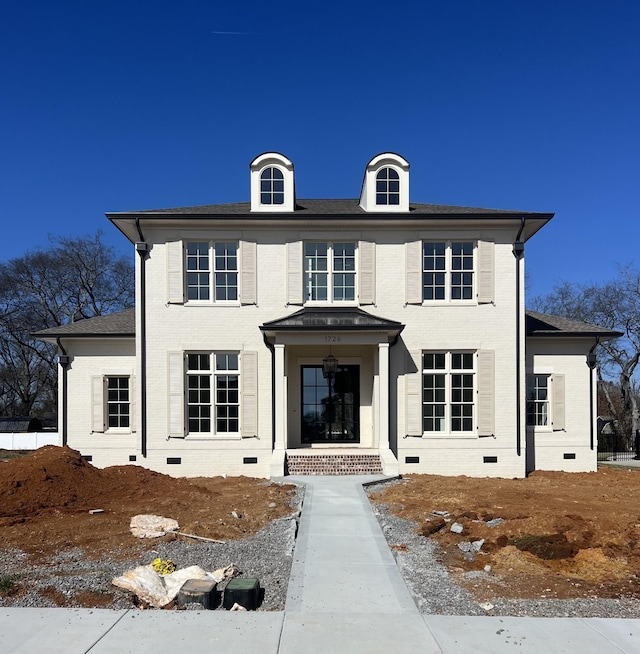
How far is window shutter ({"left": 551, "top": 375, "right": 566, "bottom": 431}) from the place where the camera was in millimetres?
16094

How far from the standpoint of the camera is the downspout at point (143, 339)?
15188 mm

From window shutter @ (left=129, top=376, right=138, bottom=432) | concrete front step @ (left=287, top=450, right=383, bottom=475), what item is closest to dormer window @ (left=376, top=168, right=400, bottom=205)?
concrete front step @ (left=287, top=450, right=383, bottom=475)

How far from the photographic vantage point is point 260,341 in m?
15.3

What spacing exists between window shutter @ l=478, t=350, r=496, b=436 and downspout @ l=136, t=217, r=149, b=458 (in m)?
10.2

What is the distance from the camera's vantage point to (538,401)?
53.5 ft

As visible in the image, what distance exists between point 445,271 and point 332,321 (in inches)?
157

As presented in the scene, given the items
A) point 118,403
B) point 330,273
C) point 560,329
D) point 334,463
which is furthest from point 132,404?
point 560,329

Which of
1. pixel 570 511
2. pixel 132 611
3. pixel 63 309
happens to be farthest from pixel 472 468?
pixel 63 309

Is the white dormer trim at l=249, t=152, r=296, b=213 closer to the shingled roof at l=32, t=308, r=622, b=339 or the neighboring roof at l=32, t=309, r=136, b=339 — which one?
the shingled roof at l=32, t=308, r=622, b=339

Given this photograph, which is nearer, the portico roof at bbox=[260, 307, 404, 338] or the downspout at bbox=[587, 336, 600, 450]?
the portico roof at bbox=[260, 307, 404, 338]

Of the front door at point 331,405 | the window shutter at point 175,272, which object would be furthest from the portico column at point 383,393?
the window shutter at point 175,272

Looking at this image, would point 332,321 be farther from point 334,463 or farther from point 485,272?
point 485,272

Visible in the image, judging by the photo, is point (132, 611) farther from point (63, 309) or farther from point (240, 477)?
point (63, 309)

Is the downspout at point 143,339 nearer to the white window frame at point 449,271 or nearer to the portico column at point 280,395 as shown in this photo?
the portico column at point 280,395
